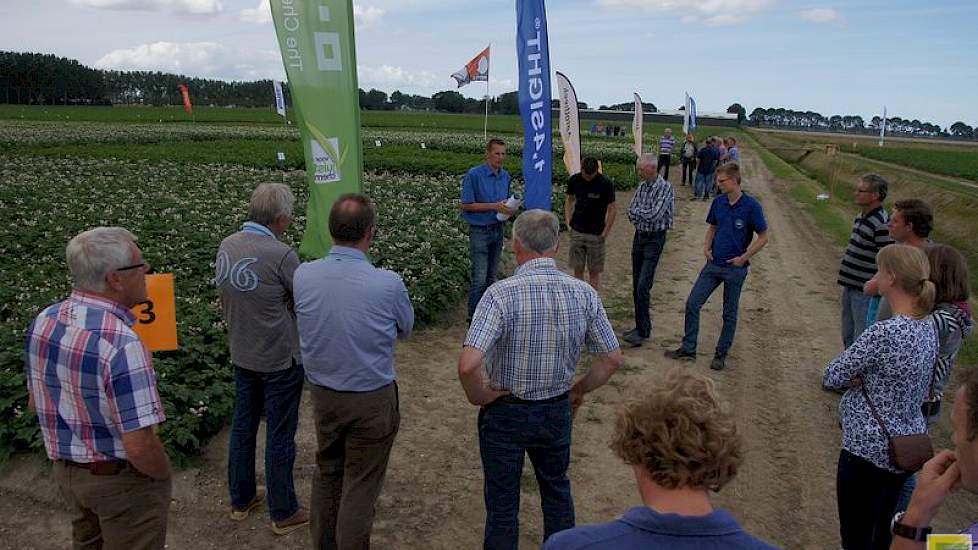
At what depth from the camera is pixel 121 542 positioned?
2783 millimetres

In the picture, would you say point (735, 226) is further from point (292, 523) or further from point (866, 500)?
point (292, 523)

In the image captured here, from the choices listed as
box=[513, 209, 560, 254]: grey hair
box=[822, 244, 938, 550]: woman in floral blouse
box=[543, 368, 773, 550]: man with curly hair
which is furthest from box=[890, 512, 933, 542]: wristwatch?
box=[513, 209, 560, 254]: grey hair

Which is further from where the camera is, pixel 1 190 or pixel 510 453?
pixel 1 190

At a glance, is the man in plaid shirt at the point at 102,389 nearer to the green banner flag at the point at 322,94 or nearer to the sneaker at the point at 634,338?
the green banner flag at the point at 322,94

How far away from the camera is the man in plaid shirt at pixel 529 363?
3.14m

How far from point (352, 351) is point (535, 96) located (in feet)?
12.5

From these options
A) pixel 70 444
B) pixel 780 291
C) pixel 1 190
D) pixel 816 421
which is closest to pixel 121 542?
pixel 70 444

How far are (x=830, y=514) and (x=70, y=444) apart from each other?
4441 mm

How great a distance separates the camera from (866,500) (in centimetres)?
330

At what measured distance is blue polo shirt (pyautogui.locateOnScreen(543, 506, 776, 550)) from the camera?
1.55 m

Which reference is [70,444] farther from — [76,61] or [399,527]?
[76,61]

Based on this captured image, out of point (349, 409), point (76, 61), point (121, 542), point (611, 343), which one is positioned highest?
point (76, 61)

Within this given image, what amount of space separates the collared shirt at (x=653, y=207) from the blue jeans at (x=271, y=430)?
179 inches

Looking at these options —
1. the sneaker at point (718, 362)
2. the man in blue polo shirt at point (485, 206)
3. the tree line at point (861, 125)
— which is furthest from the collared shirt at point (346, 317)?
the tree line at point (861, 125)
